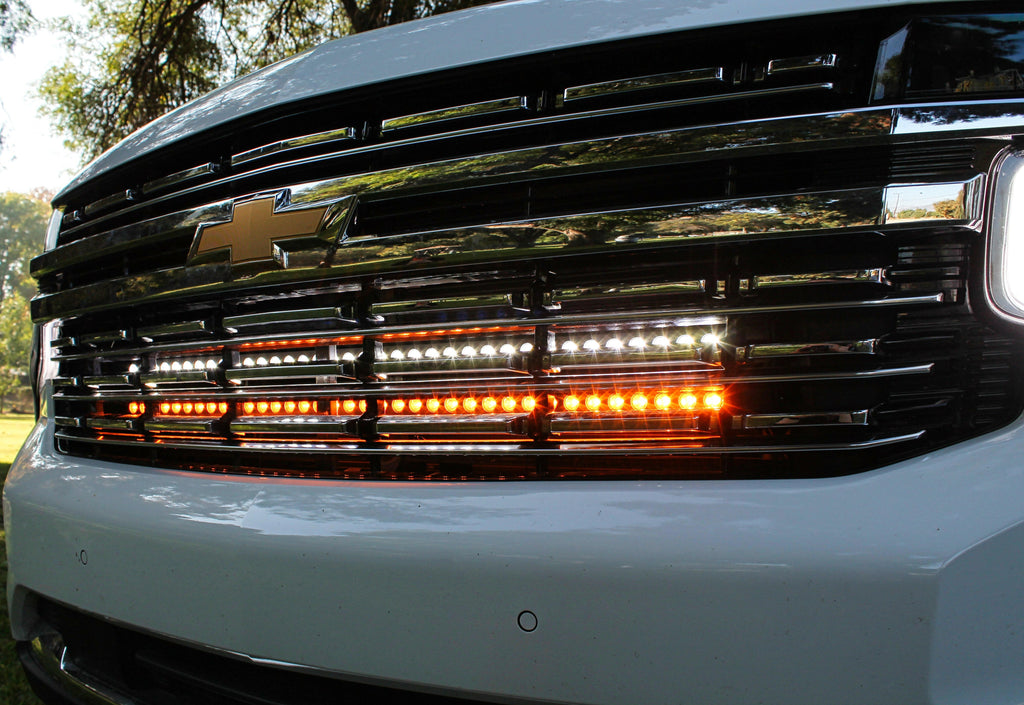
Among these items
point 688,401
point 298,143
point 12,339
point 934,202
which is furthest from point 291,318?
point 12,339

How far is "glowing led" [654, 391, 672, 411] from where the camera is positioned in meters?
1.09

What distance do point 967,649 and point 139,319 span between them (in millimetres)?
1614

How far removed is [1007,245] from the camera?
939 millimetres

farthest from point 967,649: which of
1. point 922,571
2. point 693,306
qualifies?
point 693,306

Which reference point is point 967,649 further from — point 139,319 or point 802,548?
point 139,319

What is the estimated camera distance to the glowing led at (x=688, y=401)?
3.53ft

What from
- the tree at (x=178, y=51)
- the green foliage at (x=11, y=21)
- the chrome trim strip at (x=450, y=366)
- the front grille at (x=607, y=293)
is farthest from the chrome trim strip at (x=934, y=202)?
the green foliage at (x=11, y=21)

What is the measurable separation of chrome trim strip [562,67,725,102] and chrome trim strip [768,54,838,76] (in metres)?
0.07

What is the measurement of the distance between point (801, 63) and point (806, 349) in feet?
1.27

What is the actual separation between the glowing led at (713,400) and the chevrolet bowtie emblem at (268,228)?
639mm

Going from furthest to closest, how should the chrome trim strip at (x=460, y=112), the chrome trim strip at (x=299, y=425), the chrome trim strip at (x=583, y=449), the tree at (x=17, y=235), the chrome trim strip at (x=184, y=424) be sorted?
the tree at (x=17, y=235)
the chrome trim strip at (x=184, y=424)
the chrome trim strip at (x=299, y=425)
the chrome trim strip at (x=460, y=112)
the chrome trim strip at (x=583, y=449)

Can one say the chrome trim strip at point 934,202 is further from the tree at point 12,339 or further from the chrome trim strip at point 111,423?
the tree at point 12,339

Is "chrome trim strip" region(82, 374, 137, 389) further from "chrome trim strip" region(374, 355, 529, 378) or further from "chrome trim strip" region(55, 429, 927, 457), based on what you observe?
"chrome trim strip" region(374, 355, 529, 378)

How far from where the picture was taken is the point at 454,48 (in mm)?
1258
